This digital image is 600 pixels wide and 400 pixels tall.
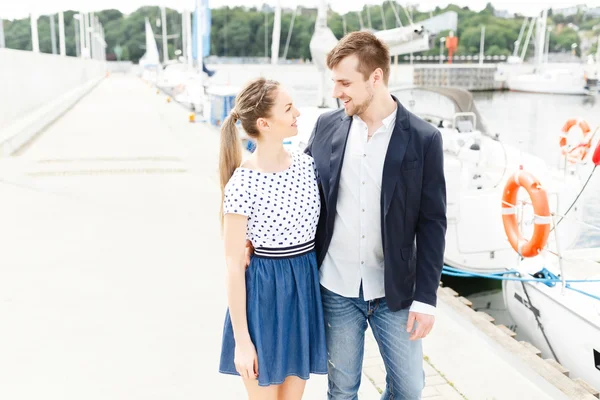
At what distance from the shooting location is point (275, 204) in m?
2.28

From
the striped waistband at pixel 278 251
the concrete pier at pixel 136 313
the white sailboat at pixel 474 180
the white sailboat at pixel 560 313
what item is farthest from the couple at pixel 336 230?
the white sailboat at pixel 474 180

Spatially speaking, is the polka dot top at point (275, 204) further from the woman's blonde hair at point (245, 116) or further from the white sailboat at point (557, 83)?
the white sailboat at point (557, 83)

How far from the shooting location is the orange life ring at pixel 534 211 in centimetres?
543

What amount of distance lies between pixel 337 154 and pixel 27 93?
18752mm

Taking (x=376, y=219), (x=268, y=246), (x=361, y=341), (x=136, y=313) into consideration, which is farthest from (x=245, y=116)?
(x=136, y=313)

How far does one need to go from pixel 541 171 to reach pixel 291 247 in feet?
22.9

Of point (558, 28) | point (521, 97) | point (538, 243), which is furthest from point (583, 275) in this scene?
point (558, 28)

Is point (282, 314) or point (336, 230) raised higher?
point (336, 230)

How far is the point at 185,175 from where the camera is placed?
33.4ft

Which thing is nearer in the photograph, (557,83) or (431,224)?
(431,224)

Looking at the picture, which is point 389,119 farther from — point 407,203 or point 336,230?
point 336,230

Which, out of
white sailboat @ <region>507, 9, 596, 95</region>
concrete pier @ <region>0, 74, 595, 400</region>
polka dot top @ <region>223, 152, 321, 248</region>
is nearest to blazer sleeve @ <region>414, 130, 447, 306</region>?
polka dot top @ <region>223, 152, 321, 248</region>

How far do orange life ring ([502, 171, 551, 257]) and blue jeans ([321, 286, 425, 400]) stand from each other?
3418mm

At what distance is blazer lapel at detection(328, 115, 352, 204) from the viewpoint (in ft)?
7.71
